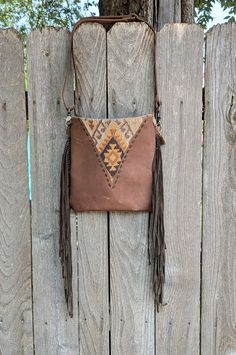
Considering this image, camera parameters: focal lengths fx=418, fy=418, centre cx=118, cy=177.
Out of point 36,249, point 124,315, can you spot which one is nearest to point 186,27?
point 36,249

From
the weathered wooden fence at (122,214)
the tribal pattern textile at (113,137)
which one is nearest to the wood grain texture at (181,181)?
the weathered wooden fence at (122,214)

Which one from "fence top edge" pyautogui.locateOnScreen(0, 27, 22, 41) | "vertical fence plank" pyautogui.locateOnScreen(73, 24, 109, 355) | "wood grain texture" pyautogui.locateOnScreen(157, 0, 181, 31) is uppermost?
"wood grain texture" pyautogui.locateOnScreen(157, 0, 181, 31)

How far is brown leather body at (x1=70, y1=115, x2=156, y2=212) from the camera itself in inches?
60.4

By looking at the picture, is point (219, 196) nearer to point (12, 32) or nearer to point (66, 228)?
point (66, 228)

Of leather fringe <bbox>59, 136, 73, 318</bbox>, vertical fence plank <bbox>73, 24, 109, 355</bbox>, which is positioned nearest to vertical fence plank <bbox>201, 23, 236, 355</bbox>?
vertical fence plank <bbox>73, 24, 109, 355</bbox>

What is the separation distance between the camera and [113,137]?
1522 millimetres

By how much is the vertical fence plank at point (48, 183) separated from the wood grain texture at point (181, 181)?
37 centimetres

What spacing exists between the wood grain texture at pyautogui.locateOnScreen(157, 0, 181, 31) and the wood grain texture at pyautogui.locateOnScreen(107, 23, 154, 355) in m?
0.60

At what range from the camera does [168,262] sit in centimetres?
164

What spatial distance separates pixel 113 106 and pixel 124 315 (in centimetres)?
83

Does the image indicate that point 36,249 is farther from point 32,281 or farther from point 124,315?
point 124,315

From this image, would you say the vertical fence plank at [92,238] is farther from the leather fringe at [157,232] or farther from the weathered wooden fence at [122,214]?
the leather fringe at [157,232]

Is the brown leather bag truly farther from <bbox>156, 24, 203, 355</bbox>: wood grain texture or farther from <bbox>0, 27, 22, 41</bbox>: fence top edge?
<bbox>0, 27, 22, 41</bbox>: fence top edge

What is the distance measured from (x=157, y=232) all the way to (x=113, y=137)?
0.40 metres
